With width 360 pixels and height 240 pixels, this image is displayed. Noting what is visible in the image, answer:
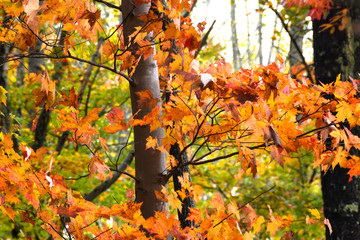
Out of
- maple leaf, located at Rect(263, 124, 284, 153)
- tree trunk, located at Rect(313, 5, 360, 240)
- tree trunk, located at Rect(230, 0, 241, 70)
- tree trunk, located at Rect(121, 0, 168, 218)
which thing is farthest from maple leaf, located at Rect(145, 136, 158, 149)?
tree trunk, located at Rect(230, 0, 241, 70)

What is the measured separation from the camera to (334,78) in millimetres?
3711

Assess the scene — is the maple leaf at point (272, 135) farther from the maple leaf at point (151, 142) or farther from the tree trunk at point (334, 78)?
the tree trunk at point (334, 78)

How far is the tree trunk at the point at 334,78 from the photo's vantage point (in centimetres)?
347

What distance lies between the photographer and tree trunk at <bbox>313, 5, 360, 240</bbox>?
11.4 feet

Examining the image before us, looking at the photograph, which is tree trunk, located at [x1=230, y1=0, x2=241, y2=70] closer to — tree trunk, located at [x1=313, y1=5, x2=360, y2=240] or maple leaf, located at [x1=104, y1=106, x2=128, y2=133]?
tree trunk, located at [x1=313, y1=5, x2=360, y2=240]

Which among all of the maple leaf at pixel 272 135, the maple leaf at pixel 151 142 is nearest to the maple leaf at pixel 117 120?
the maple leaf at pixel 151 142

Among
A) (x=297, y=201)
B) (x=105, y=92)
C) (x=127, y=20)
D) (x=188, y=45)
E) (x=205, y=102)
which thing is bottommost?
(x=297, y=201)

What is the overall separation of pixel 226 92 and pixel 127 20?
781mm

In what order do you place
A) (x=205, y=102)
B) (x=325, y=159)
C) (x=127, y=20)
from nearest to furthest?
(x=205, y=102), (x=325, y=159), (x=127, y=20)

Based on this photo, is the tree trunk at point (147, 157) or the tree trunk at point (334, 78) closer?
the tree trunk at point (147, 157)

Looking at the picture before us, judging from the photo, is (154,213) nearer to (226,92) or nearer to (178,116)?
(178,116)

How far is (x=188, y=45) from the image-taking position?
1617 mm

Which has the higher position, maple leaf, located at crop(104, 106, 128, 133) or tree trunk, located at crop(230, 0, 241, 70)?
tree trunk, located at crop(230, 0, 241, 70)

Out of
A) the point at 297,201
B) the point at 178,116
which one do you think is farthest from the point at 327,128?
the point at 297,201
